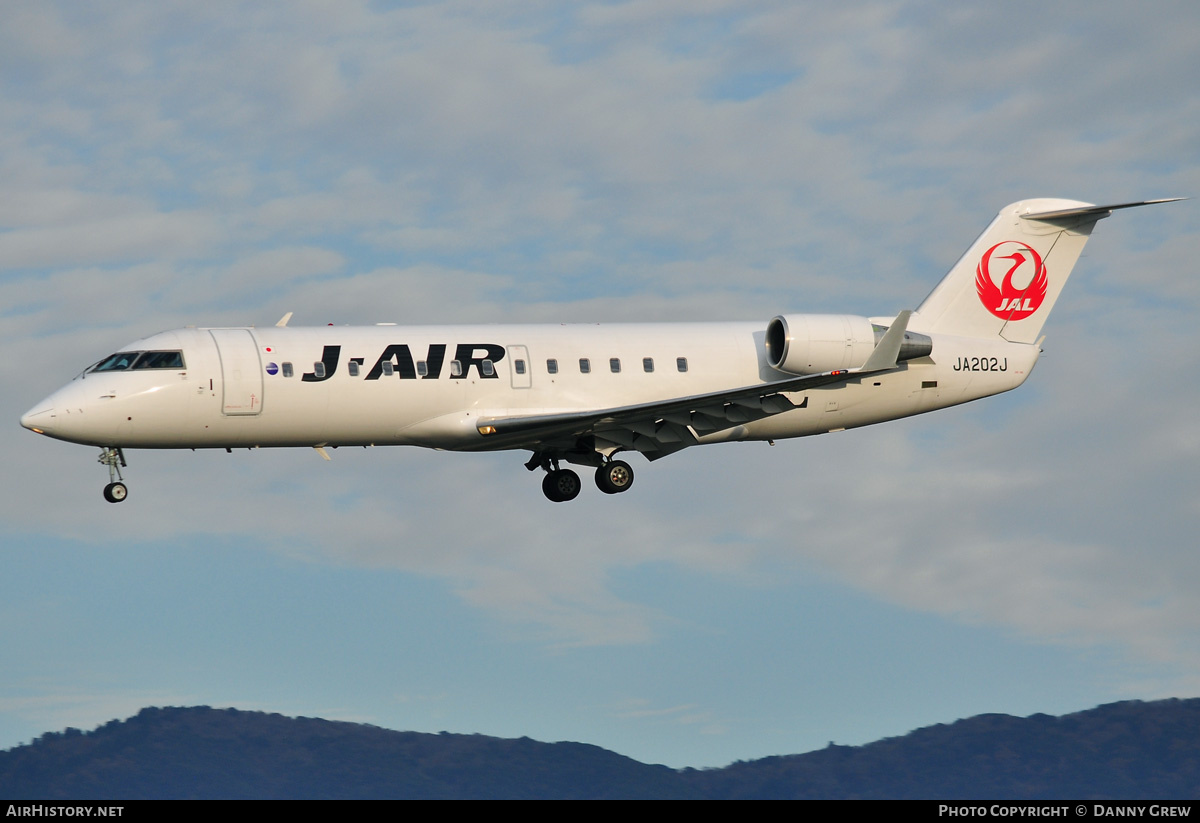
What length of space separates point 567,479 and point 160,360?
11438mm

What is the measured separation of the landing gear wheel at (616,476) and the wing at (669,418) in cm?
54

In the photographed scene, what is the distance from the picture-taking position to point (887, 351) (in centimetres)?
3575

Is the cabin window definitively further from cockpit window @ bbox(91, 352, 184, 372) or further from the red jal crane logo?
the red jal crane logo

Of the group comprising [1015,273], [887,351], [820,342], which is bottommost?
[887,351]

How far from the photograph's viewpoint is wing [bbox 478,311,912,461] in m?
35.0

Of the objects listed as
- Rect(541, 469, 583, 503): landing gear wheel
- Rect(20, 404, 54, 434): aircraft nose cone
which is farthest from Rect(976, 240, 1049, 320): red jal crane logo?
Rect(20, 404, 54, 434): aircraft nose cone

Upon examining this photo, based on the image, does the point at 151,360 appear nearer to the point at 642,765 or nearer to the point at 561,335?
the point at 561,335

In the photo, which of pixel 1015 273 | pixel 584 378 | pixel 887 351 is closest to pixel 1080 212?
pixel 1015 273

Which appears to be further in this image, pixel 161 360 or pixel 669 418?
pixel 669 418

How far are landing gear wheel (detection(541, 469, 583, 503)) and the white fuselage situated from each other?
91.5 inches

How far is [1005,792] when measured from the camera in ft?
332

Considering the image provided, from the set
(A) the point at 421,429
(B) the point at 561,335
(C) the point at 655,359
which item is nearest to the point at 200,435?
(A) the point at 421,429

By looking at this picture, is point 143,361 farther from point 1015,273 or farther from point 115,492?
point 1015,273
